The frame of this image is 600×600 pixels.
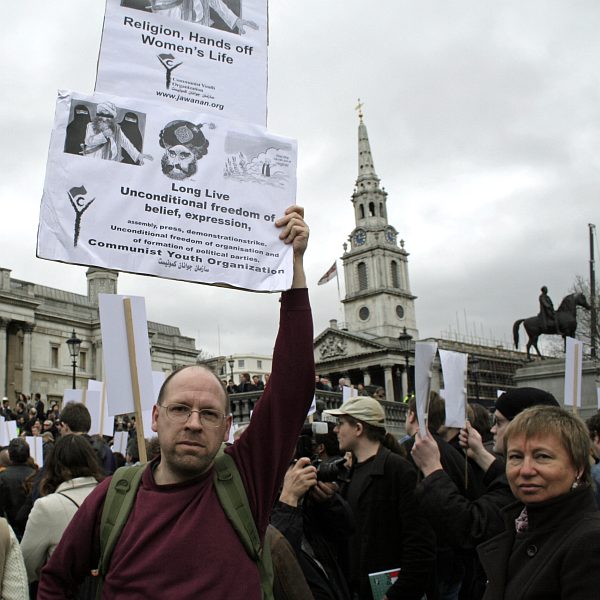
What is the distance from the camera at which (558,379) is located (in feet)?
62.6

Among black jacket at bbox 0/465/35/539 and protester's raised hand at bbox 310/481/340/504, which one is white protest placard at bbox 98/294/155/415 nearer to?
protester's raised hand at bbox 310/481/340/504

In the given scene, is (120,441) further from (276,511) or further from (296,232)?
(296,232)

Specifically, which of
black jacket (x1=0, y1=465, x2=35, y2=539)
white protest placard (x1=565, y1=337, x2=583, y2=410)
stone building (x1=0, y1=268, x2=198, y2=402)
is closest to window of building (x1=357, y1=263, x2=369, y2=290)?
stone building (x1=0, y1=268, x2=198, y2=402)

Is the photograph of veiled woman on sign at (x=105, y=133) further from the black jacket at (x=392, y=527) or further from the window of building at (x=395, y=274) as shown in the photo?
the window of building at (x=395, y=274)

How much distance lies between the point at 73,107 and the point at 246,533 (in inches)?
75.6

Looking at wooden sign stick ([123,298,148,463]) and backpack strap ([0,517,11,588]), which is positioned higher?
wooden sign stick ([123,298,148,463])

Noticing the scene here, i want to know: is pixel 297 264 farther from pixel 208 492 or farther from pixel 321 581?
pixel 321 581

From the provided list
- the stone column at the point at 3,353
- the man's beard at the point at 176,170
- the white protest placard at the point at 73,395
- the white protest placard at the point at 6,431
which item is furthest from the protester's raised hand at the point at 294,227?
the stone column at the point at 3,353

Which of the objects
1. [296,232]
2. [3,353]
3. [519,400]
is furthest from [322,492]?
[3,353]

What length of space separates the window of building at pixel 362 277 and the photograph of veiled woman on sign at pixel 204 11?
283ft

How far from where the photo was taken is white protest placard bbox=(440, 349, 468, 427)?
4.63 m

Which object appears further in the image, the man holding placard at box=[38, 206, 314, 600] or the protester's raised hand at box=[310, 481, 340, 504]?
the protester's raised hand at box=[310, 481, 340, 504]

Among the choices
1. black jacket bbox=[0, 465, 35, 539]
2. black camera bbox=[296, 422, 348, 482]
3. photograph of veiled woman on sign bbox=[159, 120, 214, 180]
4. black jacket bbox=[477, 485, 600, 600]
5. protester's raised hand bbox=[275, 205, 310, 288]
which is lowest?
black jacket bbox=[0, 465, 35, 539]

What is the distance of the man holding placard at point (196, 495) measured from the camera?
2.28 m
